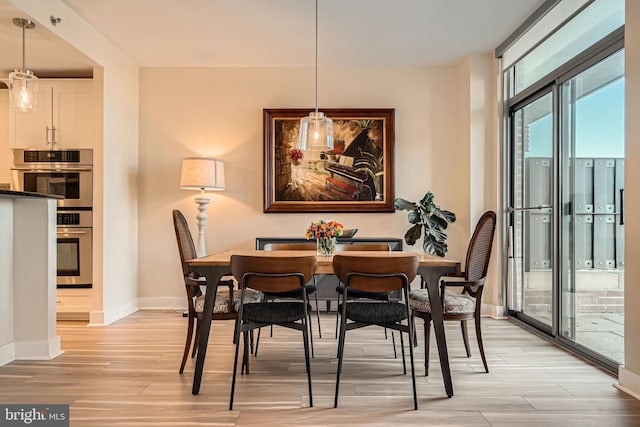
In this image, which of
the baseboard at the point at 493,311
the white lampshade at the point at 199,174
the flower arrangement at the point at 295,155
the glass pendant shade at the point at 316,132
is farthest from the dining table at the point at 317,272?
the flower arrangement at the point at 295,155

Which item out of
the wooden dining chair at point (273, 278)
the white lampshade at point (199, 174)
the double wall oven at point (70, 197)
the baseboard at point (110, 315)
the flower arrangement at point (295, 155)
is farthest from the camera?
the flower arrangement at point (295, 155)

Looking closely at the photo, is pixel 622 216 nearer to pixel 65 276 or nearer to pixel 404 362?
pixel 404 362

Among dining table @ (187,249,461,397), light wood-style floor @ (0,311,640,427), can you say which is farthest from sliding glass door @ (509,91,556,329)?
dining table @ (187,249,461,397)

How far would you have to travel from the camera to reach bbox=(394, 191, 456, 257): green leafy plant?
15.1 ft

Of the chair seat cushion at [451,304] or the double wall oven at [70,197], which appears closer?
the chair seat cushion at [451,304]

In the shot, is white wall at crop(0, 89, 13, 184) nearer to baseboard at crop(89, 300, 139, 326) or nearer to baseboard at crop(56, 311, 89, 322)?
baseboard at crop(56, 311, 89, 322)

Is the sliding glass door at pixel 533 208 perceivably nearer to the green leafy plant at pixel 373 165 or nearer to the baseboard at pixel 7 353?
the green leafy plant at pixel 373 165

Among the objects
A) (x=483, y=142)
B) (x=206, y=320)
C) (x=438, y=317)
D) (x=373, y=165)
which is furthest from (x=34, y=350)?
(x=483, y=142)

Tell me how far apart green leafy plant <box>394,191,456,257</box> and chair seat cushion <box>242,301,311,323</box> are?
224 cm

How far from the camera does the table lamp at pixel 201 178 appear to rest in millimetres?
4668

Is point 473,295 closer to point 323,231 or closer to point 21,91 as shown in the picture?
point 323,231

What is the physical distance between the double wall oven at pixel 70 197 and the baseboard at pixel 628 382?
14.6 ft

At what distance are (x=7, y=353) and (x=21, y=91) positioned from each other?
186cm

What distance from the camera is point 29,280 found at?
3.24 metres
